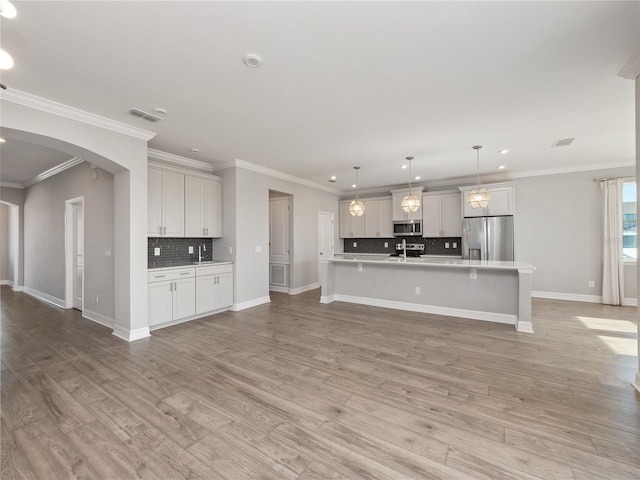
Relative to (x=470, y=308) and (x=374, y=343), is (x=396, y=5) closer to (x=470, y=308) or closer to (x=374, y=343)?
(x=374, y=343)

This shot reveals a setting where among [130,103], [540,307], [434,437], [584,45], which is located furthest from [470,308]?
[130,103]

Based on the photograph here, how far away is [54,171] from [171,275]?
12.7ft

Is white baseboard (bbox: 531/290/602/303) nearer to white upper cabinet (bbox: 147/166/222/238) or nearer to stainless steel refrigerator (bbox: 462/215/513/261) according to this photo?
stainless steel refrigerator (bbox: 462/215/513/261)

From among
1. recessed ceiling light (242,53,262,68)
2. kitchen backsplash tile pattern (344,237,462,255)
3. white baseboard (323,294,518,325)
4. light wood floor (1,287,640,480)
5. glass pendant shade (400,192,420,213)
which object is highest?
recessed ceiling light (242,53,262,68)

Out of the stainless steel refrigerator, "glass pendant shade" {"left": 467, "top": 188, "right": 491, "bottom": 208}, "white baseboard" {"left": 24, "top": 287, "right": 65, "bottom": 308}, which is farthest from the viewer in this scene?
the stainless steel refrigerator

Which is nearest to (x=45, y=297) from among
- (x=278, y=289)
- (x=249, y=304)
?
(x=249, y=304)

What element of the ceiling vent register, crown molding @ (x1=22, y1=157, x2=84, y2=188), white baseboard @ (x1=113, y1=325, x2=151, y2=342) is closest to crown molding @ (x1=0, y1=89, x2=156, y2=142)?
the ceiling vent register

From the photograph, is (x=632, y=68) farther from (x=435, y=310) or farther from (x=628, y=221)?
(x=628, y=221)

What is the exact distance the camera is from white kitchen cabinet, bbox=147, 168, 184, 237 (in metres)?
4.36

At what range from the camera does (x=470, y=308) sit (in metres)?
4.70

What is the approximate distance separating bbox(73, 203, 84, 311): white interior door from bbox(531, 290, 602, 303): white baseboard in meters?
9.45

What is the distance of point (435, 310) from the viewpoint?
4984 mm

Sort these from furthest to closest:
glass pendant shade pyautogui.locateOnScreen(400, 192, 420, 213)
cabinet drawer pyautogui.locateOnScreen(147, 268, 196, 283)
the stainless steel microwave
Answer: the stainless steel microwave, glass pendant shade pyautogui.locateOnScreen(400, 192, 420, 213), cabinet drawer pyautogui.locateOnScreen(147, 268, 196, 283)

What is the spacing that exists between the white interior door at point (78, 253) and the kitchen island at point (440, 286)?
182 inches
